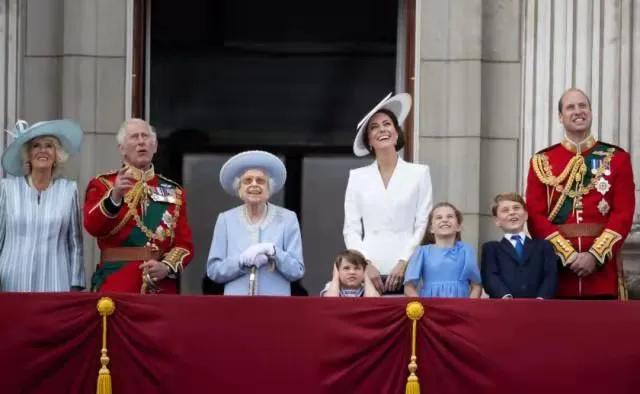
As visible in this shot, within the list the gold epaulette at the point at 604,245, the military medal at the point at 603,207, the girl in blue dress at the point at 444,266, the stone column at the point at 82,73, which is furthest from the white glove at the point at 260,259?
the stone column at the point at 82,73

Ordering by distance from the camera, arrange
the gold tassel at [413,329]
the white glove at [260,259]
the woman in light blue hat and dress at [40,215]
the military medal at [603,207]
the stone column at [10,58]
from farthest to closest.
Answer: the stone column at [10,58], the military medal at [603,207], the woman in light blue hat and dress at [40,215], the white glove at [260,259], the gold tassel at [413,329]

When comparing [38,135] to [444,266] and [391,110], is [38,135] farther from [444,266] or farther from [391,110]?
[444,266]

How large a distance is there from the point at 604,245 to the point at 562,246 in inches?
10.1

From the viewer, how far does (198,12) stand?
663 inches

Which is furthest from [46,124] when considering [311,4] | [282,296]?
[311,4]

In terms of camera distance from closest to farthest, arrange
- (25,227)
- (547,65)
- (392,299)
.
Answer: (392,299), (25,227), (547,65)

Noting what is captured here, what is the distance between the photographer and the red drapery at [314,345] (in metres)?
13.1

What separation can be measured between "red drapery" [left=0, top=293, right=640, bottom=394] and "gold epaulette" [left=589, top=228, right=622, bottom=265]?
799 mm

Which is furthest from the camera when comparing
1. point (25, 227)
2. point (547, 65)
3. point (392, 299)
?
point (547, 65)

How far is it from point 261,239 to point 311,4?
324cm

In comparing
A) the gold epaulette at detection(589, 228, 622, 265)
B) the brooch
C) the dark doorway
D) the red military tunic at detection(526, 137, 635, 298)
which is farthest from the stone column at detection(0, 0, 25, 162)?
the gold epaulette at detection(589, 228, 622, 265)

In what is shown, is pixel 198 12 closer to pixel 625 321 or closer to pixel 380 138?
pixel 380 138

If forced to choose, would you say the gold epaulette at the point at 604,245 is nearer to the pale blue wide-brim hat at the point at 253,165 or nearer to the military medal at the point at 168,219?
the pale blue wide-brim hat at the point at 253,165

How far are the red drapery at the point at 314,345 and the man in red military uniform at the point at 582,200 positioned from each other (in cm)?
89
